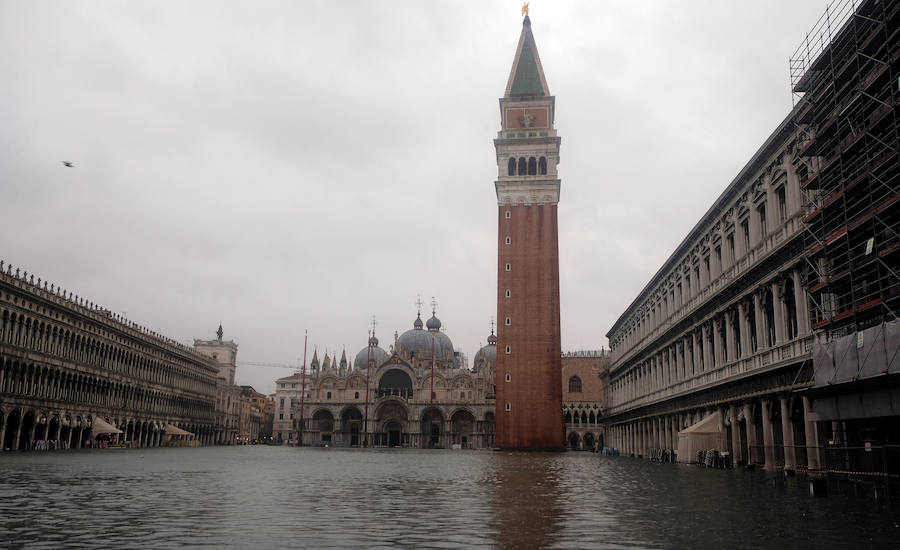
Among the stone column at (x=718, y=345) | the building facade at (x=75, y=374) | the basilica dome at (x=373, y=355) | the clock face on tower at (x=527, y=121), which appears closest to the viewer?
the stone column at (x=718, y=345)

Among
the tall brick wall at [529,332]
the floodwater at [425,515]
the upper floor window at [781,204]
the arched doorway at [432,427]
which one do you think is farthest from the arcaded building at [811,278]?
the arched doorway at [432,427]

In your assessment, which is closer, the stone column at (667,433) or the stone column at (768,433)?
the stone column at (768,433)

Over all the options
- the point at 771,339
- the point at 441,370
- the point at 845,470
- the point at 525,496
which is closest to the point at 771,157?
the point at 771,339

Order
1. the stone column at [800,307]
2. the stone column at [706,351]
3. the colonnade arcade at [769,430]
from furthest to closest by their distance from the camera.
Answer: the stone column at [706,351] < the stone column at [800,307] < the colonnade arcade at [769,430]

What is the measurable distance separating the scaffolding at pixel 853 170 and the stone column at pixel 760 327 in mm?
3988

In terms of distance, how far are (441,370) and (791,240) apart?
86.1 m

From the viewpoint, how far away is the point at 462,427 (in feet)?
353

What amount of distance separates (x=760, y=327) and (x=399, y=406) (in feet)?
273

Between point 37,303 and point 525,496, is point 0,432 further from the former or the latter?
point 525,496

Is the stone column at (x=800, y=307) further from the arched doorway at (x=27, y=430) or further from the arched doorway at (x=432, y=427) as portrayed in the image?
the arched doorway at (x=432, y=427)

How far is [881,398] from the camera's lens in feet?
67.3

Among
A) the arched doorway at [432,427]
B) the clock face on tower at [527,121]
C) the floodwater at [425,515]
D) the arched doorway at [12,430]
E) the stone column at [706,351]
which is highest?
Result: the clock face on tower at [527,121]

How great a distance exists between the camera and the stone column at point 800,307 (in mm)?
26469

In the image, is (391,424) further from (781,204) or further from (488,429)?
(781,204)
